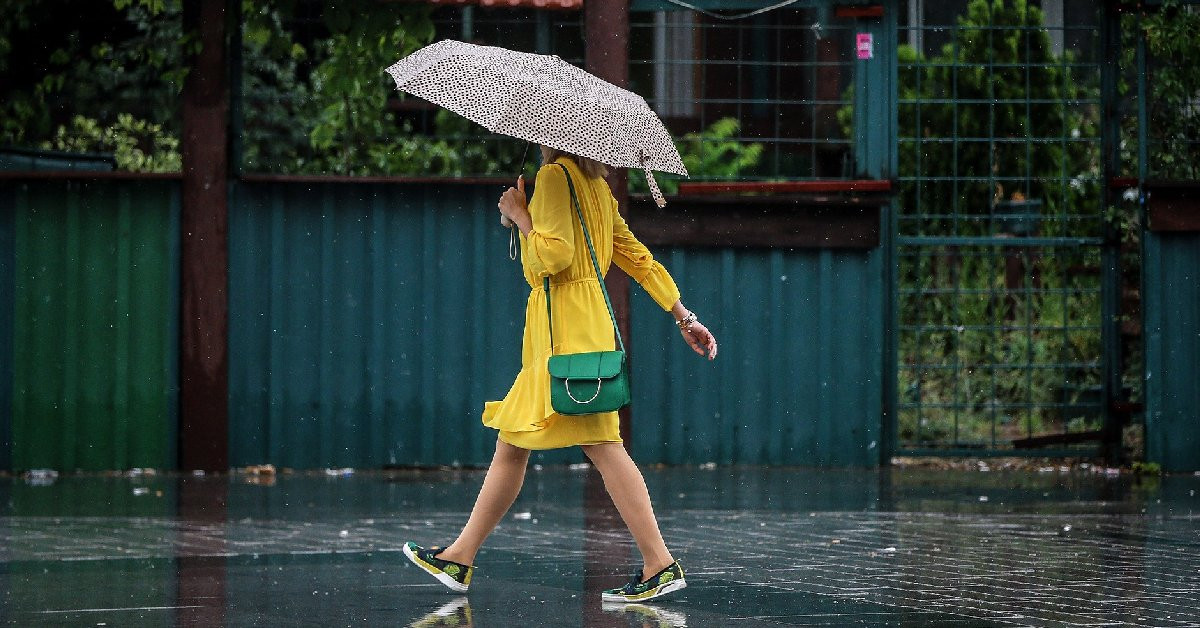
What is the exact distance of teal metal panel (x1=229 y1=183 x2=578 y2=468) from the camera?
1195cm

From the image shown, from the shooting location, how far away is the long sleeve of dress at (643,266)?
271 inches

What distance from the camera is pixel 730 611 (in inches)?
247

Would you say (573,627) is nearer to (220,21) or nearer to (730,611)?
(730,611)

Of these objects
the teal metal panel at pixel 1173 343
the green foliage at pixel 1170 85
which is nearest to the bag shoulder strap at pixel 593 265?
the teal metal panel at pixel 1173 343

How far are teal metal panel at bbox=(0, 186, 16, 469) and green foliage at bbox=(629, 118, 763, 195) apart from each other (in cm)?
417

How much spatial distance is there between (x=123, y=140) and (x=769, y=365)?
15.4ft

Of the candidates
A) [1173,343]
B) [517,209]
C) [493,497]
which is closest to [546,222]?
[517,209]

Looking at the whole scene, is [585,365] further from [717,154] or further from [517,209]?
[717,154]

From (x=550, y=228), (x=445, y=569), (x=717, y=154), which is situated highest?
(x=717, y=154)

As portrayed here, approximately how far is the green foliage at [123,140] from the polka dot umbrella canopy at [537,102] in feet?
19.9

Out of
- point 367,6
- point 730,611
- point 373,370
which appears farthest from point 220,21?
point 730,611

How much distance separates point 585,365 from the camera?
6.40 meters

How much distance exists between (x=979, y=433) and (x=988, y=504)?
2888 mm

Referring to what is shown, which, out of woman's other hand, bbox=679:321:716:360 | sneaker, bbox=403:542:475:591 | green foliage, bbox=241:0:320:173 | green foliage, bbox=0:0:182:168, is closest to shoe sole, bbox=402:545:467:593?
sneaker, bbox=403:542:475:591
